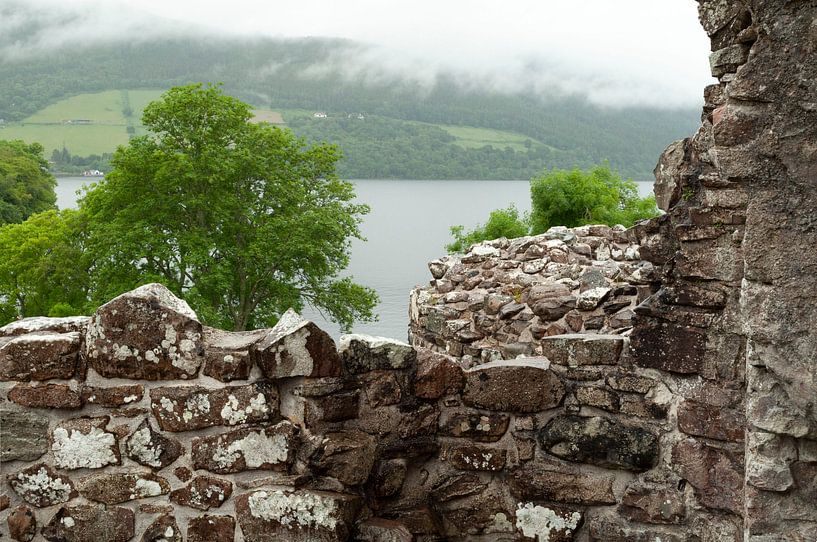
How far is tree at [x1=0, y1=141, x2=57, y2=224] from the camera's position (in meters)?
40.6

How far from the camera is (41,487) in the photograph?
3.90 m

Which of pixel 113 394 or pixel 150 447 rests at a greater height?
pixel 113 394

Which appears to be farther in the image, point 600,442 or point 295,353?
point 600,442

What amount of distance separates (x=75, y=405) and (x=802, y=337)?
9.91 feet

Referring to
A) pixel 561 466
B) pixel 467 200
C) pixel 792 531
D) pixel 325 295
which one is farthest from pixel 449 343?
pixel 467 200

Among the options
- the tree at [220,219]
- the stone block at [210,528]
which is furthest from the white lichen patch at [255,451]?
the tree at [220,219]

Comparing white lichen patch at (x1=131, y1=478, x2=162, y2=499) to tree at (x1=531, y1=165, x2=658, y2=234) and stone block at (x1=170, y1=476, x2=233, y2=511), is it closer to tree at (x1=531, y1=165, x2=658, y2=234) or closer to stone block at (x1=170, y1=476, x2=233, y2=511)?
stone block at (x1=170, y1=476, x2=233, y2=511)

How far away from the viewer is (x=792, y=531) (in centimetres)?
288

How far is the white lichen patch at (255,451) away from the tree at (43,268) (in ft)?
83.1

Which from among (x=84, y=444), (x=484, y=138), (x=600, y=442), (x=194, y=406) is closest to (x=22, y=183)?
(x=84, y=444)

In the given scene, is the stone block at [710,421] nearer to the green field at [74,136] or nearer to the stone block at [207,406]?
the stone block at [207,406]

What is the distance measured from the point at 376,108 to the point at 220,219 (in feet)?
342

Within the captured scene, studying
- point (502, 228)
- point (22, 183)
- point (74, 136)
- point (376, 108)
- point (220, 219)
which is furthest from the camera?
point (376, 108)

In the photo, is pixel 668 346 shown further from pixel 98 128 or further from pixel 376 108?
pixel 376 108
